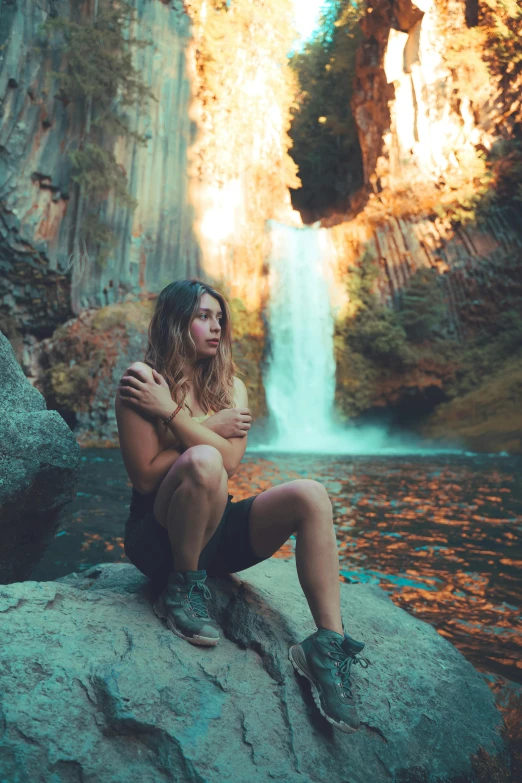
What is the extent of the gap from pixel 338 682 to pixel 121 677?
0.69 meters

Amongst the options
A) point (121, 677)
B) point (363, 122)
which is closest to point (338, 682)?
point (121, 677)

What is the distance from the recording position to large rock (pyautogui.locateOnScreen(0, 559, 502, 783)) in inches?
63.5

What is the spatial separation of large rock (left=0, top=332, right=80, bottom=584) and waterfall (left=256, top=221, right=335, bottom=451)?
39.3ft

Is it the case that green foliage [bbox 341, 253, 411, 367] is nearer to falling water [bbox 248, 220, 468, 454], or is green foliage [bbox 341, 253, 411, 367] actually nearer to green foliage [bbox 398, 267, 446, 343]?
green foliage [bbox 398, 267, 446, 343]

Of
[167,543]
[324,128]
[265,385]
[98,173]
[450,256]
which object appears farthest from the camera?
[324,128]

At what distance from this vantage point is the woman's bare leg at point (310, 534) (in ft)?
6.80

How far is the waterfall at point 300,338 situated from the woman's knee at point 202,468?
1270 centimetres

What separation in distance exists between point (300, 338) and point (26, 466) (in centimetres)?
1434

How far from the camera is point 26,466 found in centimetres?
263

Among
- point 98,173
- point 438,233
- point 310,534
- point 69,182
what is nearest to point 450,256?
point 438,233

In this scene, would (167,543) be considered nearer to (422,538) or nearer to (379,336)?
(422,538)

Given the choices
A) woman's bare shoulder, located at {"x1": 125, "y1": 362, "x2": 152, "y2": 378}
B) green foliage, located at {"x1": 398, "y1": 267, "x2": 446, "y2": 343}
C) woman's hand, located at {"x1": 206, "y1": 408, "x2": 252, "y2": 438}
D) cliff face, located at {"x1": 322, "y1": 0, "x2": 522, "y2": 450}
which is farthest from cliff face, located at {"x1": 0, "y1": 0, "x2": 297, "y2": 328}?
woman's hand, located at {"x1": 206, "y1": 408, "x2": 252, "y2": 438}

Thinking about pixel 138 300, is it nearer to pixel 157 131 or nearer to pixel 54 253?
pixel 54 253

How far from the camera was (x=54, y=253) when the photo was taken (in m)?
14.1
